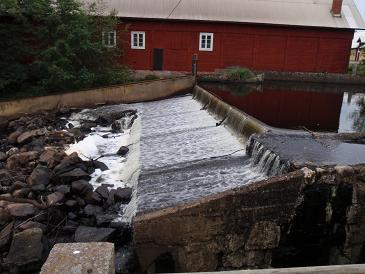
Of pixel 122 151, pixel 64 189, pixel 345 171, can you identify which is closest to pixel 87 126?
pixel 122 151

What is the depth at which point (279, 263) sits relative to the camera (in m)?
6.15

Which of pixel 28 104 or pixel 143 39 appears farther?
pixel 143 39

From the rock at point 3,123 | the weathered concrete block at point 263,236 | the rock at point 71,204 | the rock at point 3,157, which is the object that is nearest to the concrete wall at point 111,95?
the rock at point 3,123

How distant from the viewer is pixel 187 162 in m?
9.43

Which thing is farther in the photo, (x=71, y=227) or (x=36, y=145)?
(x=36, y=145)

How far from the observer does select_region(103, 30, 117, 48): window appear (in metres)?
23.2

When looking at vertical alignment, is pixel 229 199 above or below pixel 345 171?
below

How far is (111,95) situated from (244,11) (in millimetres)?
15597

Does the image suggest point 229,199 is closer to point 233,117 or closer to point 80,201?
point 80,201

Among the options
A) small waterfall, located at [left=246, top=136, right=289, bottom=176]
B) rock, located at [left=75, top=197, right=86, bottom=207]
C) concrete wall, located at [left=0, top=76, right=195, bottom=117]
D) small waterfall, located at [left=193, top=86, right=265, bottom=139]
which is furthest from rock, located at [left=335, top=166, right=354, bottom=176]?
concrete wall, located at [left=0, top=76, right=195, bottom=117]

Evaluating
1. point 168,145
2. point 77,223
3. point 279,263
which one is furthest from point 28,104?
point 279,263

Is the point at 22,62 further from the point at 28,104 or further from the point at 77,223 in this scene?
the point at 77,223

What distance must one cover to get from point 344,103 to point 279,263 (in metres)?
14.9

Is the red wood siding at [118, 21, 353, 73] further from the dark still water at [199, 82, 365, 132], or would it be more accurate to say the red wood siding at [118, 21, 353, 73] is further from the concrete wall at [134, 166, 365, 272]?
the concrete wall at [134, 166, 365, 272]
